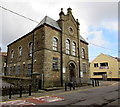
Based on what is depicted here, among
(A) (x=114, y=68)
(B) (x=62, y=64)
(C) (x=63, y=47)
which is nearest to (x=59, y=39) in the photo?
(C) (x=63, y=47)

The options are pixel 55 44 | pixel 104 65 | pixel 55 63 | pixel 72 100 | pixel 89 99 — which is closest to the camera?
pixel 72 100

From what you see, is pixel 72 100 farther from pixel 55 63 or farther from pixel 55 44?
pixel 55 44

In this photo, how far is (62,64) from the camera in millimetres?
17438

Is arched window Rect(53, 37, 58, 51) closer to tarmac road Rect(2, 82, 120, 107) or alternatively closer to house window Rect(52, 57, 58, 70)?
house window Rect(52, 57, 58, 70)

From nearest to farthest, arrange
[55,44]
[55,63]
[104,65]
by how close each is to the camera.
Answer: [55,63] → [55,44] → [104,65]

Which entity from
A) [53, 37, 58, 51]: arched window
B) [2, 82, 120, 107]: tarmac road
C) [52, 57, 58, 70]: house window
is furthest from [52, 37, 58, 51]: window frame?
[2, 82, 120, 107]: tarmac road

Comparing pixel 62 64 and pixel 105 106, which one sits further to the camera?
pixel 62 64

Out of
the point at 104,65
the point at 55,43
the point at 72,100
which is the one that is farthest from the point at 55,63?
the point at 104,65

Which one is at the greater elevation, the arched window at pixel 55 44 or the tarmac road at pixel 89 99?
the arched window at pixel 55 44

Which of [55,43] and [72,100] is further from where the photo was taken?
[55,43]

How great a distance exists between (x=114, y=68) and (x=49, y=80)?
84.1ft

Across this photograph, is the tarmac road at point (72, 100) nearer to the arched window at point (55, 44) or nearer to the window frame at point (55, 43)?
the window frame at point (55, 43)

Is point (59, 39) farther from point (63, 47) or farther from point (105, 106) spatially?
point (105, 106)

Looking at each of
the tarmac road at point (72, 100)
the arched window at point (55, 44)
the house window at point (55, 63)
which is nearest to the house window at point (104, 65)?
the arched window at point (55, 44)
